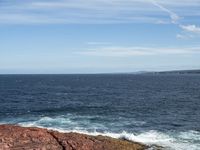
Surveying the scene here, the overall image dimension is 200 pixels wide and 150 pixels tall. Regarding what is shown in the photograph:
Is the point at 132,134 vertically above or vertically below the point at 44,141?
below

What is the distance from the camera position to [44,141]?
42156mm

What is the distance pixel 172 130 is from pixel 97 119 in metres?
15.9

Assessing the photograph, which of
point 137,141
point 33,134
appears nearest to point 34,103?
point 137,141

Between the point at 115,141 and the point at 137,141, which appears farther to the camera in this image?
the point at 137,141

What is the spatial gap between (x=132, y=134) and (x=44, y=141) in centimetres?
1900

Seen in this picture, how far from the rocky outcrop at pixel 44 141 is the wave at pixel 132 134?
9071 millimetres

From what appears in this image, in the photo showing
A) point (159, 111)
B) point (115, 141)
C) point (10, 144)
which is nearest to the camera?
point (10, 144)

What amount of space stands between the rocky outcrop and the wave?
9.07 m

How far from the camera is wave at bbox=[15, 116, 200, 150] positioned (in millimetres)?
53094

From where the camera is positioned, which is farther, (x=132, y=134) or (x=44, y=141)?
(x=132, y=134)

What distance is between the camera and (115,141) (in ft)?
154

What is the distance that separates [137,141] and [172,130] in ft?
47.7

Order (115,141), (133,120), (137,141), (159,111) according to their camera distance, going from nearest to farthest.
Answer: (115,141) < (137,141) < (133,120) < (159,111)

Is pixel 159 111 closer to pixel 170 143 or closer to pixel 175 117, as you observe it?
pixel 175 117
